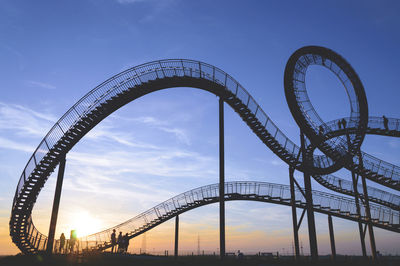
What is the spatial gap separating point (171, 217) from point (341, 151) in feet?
46.7

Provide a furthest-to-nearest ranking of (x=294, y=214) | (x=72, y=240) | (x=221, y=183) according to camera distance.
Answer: (x=294, y=214)
(x=72, y=240)
(x=221, y=183)

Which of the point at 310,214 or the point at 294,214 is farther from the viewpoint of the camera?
the point at 294,214

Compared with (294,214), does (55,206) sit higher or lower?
higher

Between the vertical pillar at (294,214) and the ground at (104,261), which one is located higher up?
the vertical pillar at (294,214)

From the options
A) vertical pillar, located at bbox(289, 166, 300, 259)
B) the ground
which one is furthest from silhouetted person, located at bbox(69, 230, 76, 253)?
vertical pillar, located at bbox(289, 166, 300, 259)

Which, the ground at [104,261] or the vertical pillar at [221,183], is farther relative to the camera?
the vertical pillar at [221,183]

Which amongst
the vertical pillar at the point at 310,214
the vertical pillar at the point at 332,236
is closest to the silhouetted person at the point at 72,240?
the vertical pillar at the point at 310,214

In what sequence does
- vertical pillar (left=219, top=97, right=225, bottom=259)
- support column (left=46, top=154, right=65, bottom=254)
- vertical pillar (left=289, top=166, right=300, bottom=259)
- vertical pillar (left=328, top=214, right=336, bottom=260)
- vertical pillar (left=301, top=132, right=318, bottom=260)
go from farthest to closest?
vertical pillar (left=328, top=214, right=336, bottom=260) → vertical pillar (left=289, top=166, right=300, bottom=259) → vertical pillar (left=301, top=132, right=318, bottom=260) → vertical pillar (left=219, top=97, right=225, bottom=259) → support column (left=46, top=154, right=65, bottom=254)

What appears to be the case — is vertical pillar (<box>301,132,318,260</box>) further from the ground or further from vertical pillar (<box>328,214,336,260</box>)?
vertical pillar (<box>328,214,336,260</box>)

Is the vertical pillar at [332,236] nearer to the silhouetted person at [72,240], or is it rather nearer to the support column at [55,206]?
the silhouetted person at [72,240]

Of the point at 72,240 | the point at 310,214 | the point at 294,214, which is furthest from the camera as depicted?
the point at 294,214

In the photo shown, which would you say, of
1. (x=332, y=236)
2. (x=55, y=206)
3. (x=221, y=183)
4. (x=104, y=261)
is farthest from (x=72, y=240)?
(x=332, y=236)

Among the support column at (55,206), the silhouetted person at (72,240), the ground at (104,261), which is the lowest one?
the ground at (104,261)

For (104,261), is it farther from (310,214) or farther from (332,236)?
(332,236)
